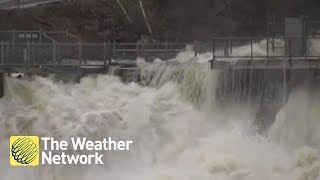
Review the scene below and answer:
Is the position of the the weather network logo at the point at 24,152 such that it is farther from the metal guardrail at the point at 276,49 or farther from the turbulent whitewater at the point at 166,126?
the metal guardrail at the point at 276,49

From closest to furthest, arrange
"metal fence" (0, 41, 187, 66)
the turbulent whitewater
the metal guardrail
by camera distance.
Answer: the turbulent whitewater → the metal guardrail → "metal fence" (0, 41, 187, 66)

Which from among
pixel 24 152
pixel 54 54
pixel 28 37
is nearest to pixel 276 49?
pixel 54 54

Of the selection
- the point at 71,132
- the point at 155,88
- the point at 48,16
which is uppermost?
the point at 48,16

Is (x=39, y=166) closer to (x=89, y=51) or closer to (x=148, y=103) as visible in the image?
(x=148, y=103)

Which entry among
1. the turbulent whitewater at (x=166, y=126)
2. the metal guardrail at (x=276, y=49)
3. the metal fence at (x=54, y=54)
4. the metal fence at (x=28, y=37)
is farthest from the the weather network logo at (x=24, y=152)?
the metal guardrail at (x=276, y=49)

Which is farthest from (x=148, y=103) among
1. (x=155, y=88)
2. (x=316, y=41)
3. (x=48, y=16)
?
(x=48, y=16)

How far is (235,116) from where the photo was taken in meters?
13.0

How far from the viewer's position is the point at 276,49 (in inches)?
551

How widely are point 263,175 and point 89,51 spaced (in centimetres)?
692

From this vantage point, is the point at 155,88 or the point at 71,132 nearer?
the point at 71,132

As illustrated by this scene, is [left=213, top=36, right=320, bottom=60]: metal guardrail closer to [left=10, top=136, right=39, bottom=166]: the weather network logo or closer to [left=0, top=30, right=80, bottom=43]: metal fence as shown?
[left=10, top=136, right=39, bottom=166]: the weather network logo

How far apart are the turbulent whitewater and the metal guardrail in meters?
0.86

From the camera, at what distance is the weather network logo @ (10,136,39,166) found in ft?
37.7

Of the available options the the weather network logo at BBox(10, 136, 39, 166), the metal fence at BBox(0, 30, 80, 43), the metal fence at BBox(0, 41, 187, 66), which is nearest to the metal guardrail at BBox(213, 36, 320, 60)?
the metal fence at BBox(0, 41, 187, 66)
